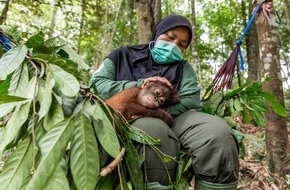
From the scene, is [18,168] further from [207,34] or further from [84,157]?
[207,34]

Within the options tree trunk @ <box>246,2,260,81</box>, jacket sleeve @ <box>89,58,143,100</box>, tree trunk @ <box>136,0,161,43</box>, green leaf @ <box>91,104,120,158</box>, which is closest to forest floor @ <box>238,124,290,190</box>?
jacket sleeve @ <box>89,58,143,100</box>

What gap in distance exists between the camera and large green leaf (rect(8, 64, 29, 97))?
1082mm

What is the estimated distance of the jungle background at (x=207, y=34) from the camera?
303 centimetres

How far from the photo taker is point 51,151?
843 millimetres

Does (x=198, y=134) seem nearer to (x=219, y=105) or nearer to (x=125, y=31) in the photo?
(x=219, y=105)

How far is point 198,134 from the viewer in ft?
5.49

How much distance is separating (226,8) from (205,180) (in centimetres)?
1057

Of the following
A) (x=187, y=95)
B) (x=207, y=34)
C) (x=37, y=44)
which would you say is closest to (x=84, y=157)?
(x=37, y=44)

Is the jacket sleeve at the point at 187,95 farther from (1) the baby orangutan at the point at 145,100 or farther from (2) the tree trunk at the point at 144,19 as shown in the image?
(2) the tree trunk at the point at 144,19

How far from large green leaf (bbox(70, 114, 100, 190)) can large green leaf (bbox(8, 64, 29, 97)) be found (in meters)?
0.26

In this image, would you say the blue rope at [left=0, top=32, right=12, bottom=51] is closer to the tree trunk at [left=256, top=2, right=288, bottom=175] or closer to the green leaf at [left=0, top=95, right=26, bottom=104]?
the green leaf at [left=0, top=95, right=26, bottom=104]

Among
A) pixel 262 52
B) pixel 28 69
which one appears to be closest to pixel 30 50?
pixel 28 69

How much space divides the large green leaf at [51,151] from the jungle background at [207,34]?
1.86 ft

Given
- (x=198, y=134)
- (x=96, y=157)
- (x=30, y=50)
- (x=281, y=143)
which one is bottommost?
(x=281, y=143)
